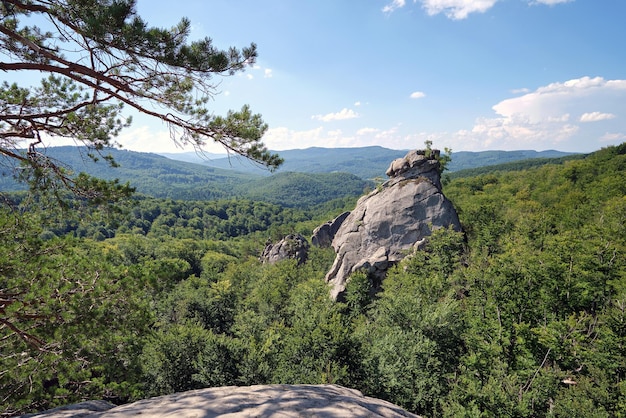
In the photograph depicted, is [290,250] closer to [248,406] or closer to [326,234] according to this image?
[326,234]

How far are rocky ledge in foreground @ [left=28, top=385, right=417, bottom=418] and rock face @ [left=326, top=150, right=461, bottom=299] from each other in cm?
2688

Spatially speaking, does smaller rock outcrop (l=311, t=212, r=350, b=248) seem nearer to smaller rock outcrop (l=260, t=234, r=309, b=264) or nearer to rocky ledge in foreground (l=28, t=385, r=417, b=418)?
smaller rock outcrop (l=260, t=234, r=309, b=264)

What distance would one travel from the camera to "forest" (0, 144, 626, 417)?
26.2ft

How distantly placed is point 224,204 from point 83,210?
533 ft

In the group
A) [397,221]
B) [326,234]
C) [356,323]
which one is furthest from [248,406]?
[326,234]

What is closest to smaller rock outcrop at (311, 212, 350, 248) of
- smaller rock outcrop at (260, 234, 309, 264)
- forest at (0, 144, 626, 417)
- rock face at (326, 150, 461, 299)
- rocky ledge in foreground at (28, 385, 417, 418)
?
smaller rock outcrop at (260, 234, 309, 264)

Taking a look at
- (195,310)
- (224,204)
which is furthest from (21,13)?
(224,204)

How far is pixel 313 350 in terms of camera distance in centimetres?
1833

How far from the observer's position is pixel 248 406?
18.0 ft

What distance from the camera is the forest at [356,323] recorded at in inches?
315

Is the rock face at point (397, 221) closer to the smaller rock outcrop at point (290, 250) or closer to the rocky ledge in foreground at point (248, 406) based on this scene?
the smaller rock outcrop at point (290, 250)

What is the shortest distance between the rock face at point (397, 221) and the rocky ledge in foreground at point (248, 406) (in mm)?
26881

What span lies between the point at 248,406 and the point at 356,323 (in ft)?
77.8

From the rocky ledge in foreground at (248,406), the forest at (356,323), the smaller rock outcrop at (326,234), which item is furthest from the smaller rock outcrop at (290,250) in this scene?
the rocky ledge in foreground at (248,406)
